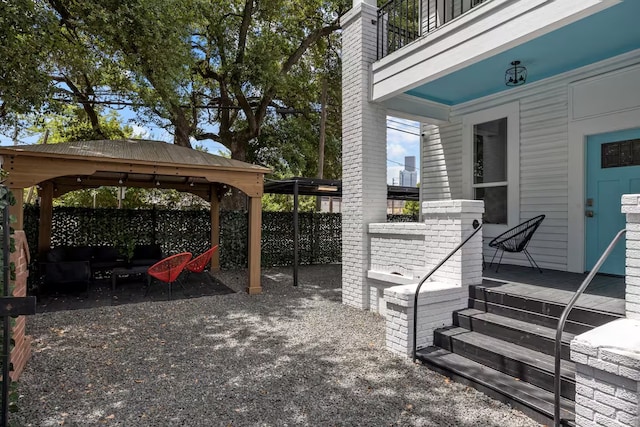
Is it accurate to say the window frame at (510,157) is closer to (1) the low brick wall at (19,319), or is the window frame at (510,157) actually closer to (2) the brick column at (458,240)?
(2) the brick column at (458,240)

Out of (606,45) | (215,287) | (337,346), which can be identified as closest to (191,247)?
(215,287)

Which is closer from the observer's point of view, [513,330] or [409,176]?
[513,330]

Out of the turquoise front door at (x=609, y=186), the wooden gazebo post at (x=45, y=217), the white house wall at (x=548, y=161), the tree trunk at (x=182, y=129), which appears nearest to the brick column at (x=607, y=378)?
the turquoise front door at (x=609, y=186)

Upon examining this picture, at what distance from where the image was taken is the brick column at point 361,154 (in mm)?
6035

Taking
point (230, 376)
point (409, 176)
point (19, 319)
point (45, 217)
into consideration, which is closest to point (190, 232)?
point (45, 217)

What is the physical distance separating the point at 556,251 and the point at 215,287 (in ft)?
20.9

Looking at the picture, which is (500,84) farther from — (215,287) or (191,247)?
(191,247)

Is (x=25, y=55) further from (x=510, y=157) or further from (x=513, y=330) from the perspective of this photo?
(x=510, y=157)

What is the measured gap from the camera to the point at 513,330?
3549 millimetres

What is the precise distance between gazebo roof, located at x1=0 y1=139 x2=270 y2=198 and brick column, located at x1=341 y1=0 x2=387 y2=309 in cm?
216

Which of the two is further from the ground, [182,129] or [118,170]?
[182,129]

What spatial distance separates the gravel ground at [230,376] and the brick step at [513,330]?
72 cm

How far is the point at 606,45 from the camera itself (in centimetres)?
452

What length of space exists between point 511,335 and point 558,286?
1280mm
